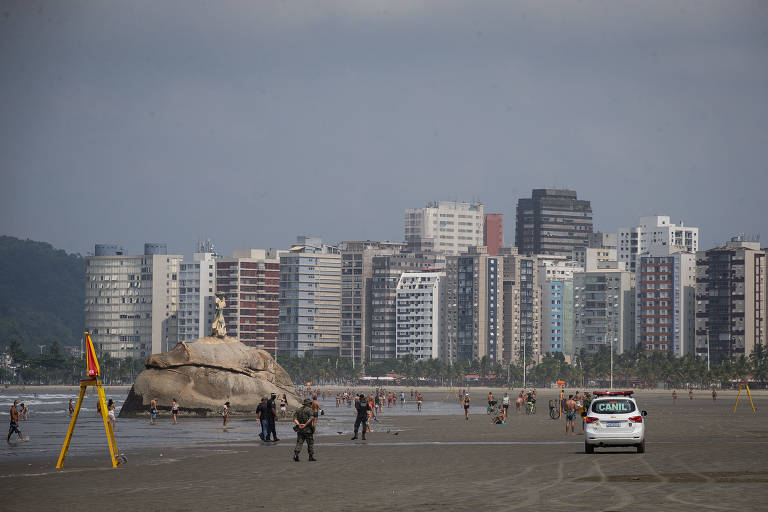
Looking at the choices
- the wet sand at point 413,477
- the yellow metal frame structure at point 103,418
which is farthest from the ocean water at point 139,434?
the yellow metal frame structure at point 103,418

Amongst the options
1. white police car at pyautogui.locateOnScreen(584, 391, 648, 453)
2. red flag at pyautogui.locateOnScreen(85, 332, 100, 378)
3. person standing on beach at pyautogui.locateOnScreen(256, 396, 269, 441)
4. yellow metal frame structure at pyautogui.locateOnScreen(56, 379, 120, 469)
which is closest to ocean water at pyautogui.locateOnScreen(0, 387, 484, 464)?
person standing on beach at pyautogui.locateOnScreen(256, 396, 269, 441)

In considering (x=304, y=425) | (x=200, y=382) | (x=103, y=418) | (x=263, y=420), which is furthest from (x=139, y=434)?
(x=103, y=418)

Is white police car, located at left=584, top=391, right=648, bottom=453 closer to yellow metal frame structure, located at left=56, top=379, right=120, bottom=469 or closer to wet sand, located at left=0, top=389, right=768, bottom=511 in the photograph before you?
wet sand, located at left=0, top=389, right=768, bottom=511

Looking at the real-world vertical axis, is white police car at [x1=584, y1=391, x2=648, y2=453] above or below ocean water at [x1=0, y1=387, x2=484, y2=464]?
above

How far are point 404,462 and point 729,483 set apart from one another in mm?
11544

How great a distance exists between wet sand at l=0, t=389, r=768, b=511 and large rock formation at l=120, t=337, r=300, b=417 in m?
31.5

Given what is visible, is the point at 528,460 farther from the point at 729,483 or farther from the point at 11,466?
the point at 11,466

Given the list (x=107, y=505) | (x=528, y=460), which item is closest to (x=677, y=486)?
(x=528, y=460)

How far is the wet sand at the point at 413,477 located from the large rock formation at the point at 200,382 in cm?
3151

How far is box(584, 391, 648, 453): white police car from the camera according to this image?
39.7 meters

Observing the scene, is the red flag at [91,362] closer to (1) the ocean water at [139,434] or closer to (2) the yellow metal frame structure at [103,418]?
(2) the yellow metal frame structure at [103,418]

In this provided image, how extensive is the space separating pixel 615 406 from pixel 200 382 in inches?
1808

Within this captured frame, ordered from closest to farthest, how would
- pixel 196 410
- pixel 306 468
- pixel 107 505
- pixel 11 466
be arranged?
1. pixel 107 505
2. pixel 306 468
3. pixel 11 466
4. pixel 196 410

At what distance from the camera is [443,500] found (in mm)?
26594
